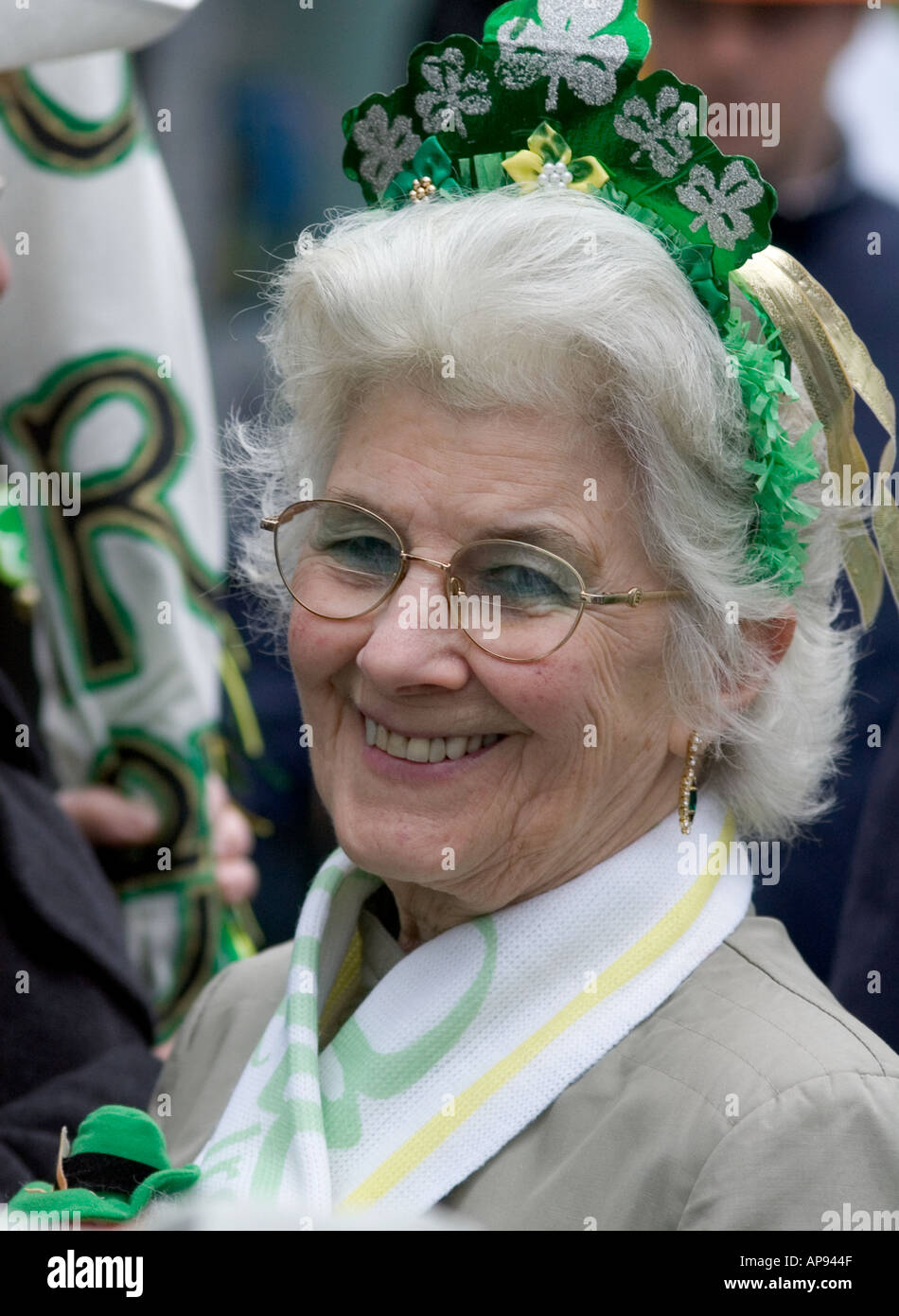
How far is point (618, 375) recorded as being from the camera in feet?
5.78

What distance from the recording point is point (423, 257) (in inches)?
72.5

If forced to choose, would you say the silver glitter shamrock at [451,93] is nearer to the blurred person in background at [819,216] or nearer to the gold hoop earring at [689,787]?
the gold hoop earring at [689,787]

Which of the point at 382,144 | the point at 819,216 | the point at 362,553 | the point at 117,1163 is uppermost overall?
the point at 819,216

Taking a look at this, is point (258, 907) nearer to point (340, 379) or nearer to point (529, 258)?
point (340, 379)

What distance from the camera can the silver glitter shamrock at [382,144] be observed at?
2029 millimetres

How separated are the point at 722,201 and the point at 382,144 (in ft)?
1.73

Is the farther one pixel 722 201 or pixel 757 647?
pixel 757 647

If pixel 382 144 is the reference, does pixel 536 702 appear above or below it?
below

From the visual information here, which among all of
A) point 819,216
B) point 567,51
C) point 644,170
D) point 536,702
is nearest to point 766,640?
point 536,702

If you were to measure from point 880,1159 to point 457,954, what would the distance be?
58 centimetres

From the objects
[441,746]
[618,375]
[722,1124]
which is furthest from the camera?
[441,746]

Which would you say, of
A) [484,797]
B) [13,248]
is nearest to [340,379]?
[484,797]

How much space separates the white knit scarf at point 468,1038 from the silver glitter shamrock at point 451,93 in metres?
0.96

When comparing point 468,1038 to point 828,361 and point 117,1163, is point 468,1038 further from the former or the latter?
point 828,361
